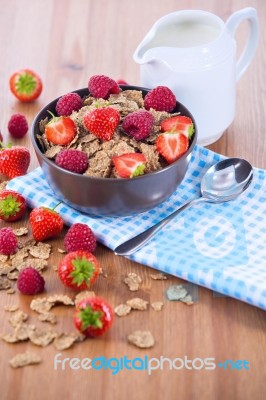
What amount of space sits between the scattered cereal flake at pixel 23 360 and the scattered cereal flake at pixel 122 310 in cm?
16

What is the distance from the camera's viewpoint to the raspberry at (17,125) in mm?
1749

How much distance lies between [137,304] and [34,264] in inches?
8.6

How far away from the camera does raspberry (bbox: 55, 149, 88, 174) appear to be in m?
1.42

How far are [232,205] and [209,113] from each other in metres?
0.26

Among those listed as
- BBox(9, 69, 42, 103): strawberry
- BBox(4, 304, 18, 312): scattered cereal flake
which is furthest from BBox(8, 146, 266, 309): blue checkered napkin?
BBox(9, 69, 42, 103): strawberry

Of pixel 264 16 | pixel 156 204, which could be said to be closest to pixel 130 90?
pixel 156 204

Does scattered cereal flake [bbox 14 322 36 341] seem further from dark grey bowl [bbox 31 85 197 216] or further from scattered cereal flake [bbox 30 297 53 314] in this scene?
dark grey bowl [bbox 31 85 197 216]

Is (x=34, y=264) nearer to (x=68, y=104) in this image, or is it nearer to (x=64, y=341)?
(x=64, y=341)

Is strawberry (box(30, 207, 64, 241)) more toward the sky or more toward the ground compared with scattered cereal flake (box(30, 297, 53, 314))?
more toward the sky

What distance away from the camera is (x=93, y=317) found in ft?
4.04

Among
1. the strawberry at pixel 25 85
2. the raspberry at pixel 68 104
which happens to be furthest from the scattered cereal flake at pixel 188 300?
the strawberry at pixel 25 85

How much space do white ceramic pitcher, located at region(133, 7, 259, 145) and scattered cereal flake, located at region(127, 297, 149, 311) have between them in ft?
1.69

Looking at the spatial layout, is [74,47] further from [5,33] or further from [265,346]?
[265,346]

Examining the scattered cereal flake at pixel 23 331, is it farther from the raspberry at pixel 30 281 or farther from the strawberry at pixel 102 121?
the strawberry at pixel 102 121
